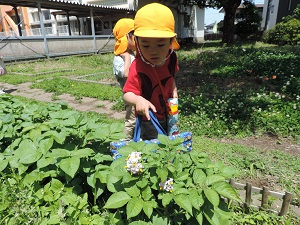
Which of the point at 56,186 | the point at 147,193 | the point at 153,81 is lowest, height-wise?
the point at 56,186

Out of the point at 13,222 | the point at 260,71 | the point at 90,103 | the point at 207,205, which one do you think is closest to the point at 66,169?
the point at 13,222

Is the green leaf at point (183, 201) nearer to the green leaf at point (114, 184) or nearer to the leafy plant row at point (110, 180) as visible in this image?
the leafy plant row at point (110, 180)

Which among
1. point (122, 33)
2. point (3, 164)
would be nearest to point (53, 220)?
point (3, 164)

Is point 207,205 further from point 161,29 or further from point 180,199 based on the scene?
point 161,29

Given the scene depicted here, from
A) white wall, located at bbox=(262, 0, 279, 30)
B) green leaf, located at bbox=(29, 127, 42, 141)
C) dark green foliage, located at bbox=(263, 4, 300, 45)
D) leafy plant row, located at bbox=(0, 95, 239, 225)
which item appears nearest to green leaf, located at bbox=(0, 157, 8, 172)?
leafy plant row, located at bbox=(0, 95, 239, 225)

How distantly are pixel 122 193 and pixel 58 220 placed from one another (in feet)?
1.96

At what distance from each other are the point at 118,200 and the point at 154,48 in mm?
1111

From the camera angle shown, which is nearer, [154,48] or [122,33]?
[154,48]

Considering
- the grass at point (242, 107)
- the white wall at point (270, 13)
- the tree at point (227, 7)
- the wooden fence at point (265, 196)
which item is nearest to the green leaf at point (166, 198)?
the wooden fence at point (265, 196)

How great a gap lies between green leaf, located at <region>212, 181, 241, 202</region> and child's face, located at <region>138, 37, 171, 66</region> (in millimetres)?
1040

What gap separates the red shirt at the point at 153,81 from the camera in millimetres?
2002

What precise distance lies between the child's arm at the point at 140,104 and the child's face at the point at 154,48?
0.33 m

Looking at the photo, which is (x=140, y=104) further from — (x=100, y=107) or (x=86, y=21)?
(x=86, y=21)

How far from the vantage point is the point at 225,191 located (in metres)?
1.39
